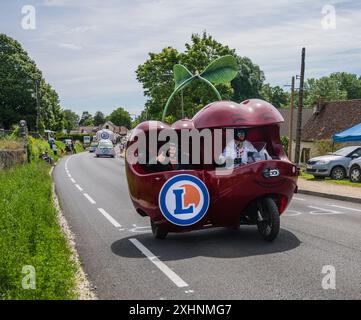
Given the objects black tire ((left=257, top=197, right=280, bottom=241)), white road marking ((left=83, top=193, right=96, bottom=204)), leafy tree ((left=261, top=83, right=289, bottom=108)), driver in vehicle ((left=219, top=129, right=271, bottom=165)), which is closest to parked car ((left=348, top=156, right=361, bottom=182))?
white road marking ((left=83, top=193, right=96, bottom=204))

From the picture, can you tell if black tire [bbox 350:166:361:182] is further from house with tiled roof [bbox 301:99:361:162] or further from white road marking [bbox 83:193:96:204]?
house with tiled roof [bbox 301:99:361:162]

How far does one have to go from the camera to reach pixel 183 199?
805 cm

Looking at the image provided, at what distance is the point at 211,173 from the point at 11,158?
17.6 m

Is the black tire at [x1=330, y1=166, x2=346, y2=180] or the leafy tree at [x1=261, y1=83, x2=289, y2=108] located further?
the leafy tree at [x1=261, y1=83, x2=289, y2=108]

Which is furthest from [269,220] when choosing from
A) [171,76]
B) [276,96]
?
[276,96]

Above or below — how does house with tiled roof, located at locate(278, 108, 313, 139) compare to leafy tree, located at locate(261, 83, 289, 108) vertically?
below

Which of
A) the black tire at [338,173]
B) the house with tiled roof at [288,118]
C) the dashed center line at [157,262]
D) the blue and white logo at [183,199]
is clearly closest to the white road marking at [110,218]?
the dashed center line at [157,262]

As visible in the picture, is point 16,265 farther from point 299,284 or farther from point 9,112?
point 9,112

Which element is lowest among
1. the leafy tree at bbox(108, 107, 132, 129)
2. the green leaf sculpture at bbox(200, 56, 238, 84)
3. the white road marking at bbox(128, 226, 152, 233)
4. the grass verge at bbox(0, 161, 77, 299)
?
the white road marking at bbox(128, 226, 152, 233)

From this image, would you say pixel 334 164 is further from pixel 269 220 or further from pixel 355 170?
pixel 269 220

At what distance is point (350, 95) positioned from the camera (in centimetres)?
10438

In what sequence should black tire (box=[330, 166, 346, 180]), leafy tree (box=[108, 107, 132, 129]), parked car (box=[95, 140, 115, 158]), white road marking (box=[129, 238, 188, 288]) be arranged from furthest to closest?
leafy tree (box=[108, 107, 132, 129]) < parked car (box=[95, 140, 115, 158]) < black tire (box=[330, 166, 346, 180]) < white road marking (box=[129, 238, 188, 288])

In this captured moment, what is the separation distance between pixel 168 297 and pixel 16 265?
1.78 meters

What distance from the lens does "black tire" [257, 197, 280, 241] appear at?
8070 millimetres
